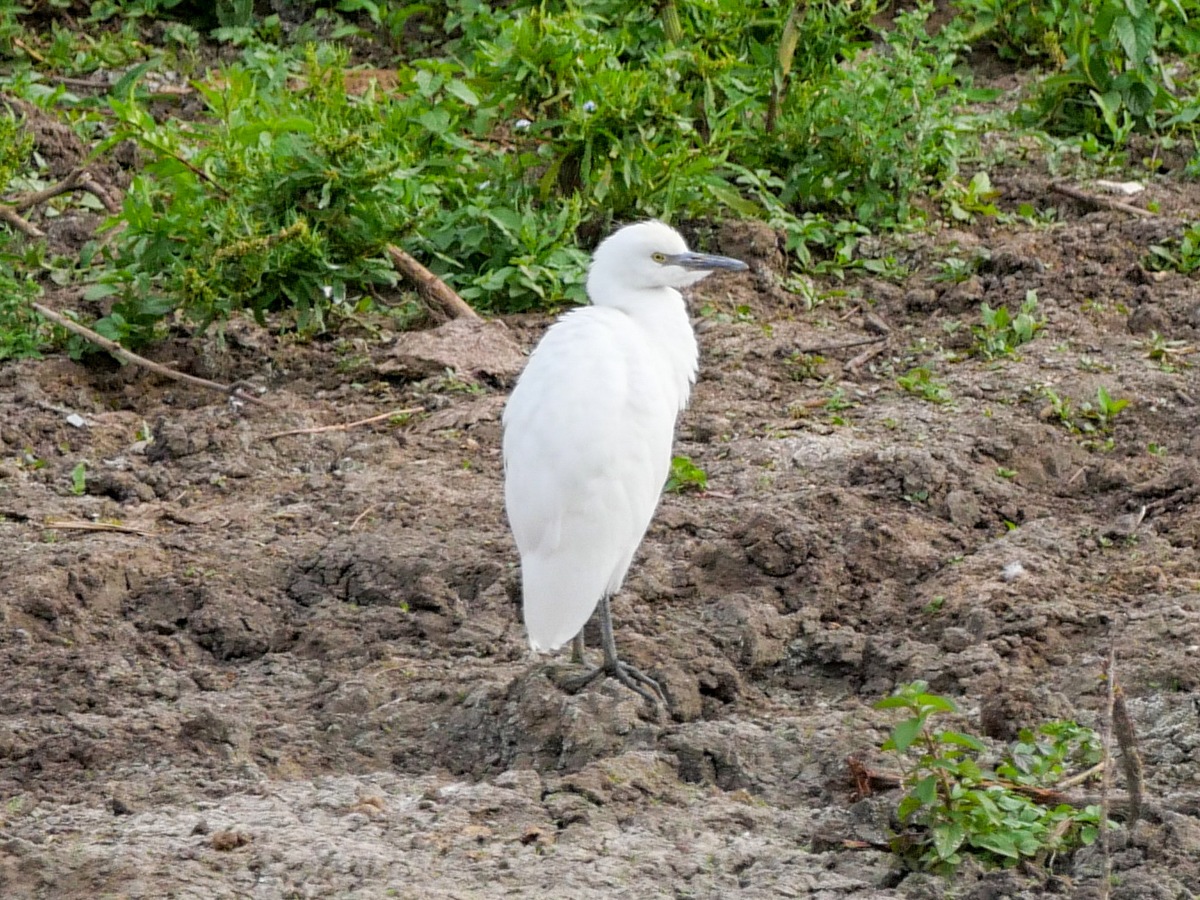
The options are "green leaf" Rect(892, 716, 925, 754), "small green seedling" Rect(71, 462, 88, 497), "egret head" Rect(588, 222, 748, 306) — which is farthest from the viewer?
"small green seedling" Rect(71, 462, 88, 497)

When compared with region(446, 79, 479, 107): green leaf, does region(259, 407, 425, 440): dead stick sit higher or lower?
lower

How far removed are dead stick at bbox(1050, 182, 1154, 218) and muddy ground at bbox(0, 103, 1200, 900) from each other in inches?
10.1

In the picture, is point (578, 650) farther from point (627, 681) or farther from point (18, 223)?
point (18, 223)

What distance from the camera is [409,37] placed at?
921 cm

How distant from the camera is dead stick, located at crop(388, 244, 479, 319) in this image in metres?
6.44

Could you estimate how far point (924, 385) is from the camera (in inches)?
229

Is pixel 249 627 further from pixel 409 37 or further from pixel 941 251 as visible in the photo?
pixel 409 37

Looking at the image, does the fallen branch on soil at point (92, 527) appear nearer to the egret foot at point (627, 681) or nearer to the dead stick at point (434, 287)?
the egret foot at point (627, 681)

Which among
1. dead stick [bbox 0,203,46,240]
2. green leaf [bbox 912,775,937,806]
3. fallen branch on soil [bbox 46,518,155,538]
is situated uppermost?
green leaf [bbox 912,775,937,806]

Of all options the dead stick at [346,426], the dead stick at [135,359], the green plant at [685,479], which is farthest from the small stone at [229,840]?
the dead stick at [135,359]

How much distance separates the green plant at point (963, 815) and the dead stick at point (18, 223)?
513 cm

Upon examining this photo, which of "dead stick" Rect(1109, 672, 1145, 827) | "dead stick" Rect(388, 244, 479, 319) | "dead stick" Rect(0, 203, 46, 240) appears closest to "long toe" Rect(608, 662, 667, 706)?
"dead stick" Rect(1109, 672, 1145, 827)

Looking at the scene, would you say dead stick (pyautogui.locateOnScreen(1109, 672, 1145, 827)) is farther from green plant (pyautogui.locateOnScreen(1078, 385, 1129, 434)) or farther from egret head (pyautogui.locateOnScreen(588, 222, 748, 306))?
green plant (pyautogui.locateOnScreen(1078, 385, 1129, 434))

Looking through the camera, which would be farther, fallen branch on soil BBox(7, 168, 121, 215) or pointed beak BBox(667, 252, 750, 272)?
fallen branch on soil BBox(7, 168, 121, 215)
